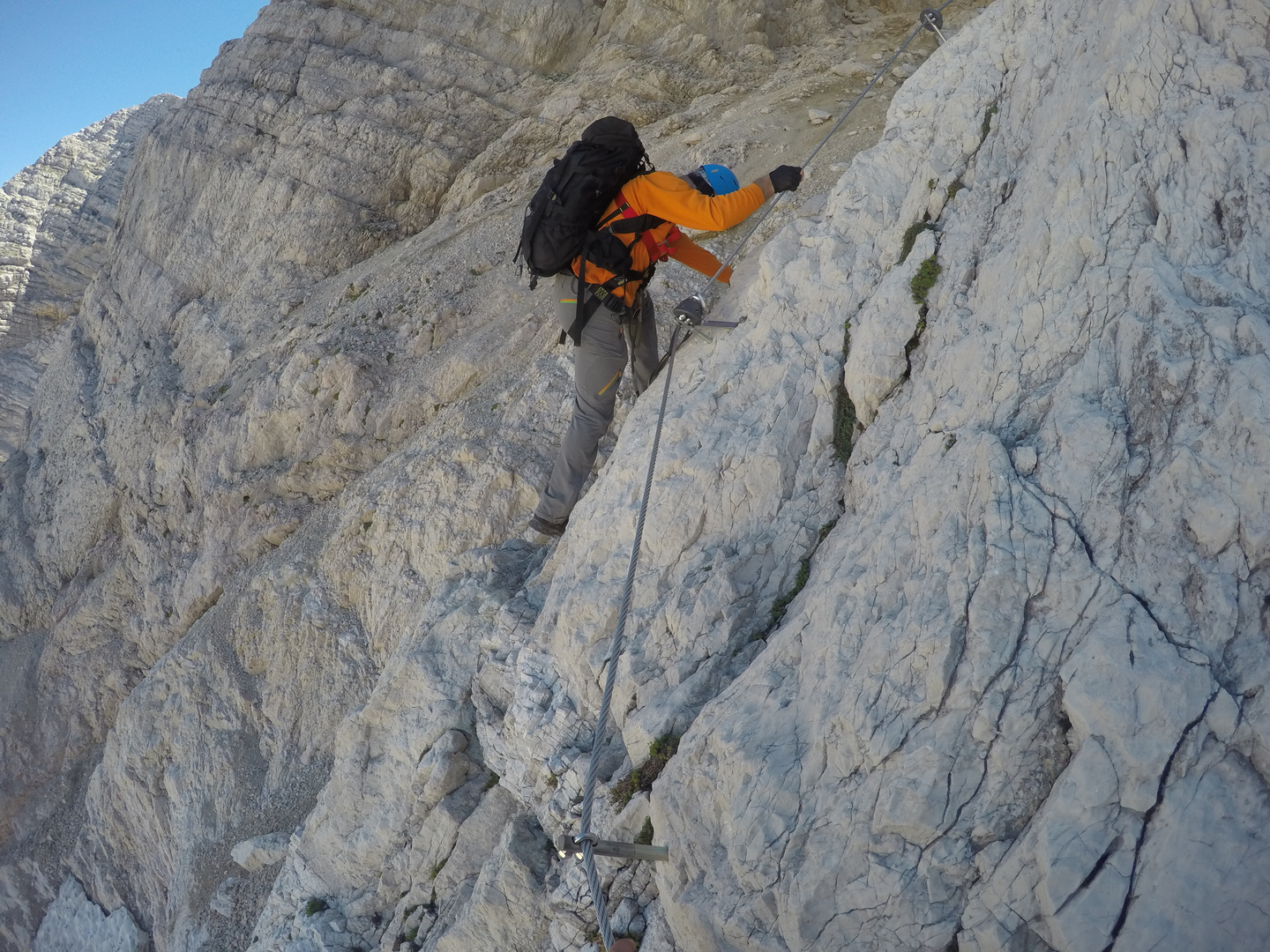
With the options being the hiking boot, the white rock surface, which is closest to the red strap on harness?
the hiking boot

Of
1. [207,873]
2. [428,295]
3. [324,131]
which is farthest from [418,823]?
[324,131]

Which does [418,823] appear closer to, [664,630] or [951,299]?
[664,630]

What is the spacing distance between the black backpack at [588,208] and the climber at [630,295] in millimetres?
95

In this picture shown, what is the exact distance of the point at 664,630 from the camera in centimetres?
629

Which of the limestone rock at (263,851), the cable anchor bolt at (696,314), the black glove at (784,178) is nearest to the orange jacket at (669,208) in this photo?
the black glove at (784,178)

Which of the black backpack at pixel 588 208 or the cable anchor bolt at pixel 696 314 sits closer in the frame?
the black backpack at pixel 588 208

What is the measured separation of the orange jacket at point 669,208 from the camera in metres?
6.96

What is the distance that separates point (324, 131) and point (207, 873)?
16.0 metres

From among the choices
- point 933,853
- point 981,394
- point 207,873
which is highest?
point 981,394

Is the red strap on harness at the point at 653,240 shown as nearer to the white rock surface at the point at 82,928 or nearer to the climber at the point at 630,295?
the climber at the point at 630,295

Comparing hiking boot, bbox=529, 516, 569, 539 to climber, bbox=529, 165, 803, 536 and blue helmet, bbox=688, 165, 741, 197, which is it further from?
blue helmet, bbox=688, 165, 741, 197

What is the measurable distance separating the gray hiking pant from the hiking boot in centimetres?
5

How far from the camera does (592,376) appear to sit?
27.0ft

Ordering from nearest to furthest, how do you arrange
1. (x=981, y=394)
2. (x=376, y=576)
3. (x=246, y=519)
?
(x=981, y=394) < (x=376, y=576) < (x=246, y=519)
